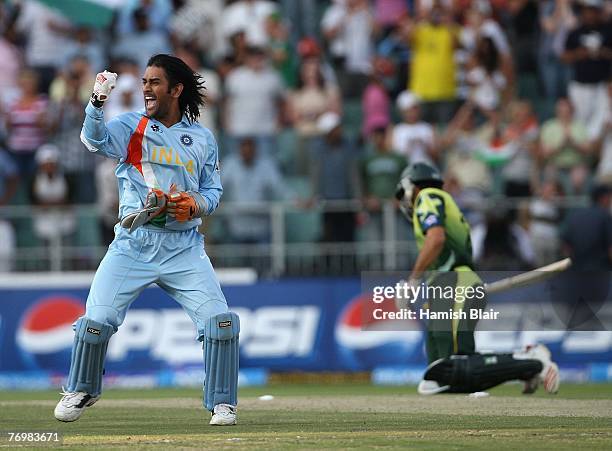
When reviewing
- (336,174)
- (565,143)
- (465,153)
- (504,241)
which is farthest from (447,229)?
(565,143)

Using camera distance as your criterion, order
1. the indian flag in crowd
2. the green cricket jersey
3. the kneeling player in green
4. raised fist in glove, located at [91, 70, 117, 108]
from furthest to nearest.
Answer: the indian flag in crowd → the green cricket jersey → the kneeling player in green → raised fist in glove, located at [91, 70, 117, 108]

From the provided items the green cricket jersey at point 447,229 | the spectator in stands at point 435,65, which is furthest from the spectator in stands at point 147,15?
the green cricket jersey at point 447,229

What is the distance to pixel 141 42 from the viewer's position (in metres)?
21.7

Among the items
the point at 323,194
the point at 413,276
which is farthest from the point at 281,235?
the point at 413,276

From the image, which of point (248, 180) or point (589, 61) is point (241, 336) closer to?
point (248, 180)

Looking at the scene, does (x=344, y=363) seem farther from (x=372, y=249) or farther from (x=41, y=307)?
(x=41, y=307)

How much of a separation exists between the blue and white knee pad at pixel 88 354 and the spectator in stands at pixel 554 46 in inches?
524

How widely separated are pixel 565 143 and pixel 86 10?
7515mm

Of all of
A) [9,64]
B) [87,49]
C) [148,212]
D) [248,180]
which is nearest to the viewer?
[148,212]

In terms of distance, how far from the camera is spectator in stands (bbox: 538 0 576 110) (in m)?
22.1

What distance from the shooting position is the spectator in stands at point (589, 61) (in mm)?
21375

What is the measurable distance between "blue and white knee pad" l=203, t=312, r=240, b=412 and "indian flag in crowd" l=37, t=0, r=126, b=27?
12257 mm

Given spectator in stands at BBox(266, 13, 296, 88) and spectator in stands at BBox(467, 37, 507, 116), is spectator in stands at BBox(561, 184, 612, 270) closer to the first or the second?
spectator in stands at BBox(467, 37, 507, 116)

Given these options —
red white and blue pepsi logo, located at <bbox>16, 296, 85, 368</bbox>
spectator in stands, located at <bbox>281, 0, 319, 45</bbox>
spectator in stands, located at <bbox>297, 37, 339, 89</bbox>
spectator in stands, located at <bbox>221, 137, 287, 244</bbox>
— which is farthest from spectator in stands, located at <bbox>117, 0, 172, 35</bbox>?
red white and blue pepsi logo, located at <bbox>16, 296, 85, 368</bbox>
